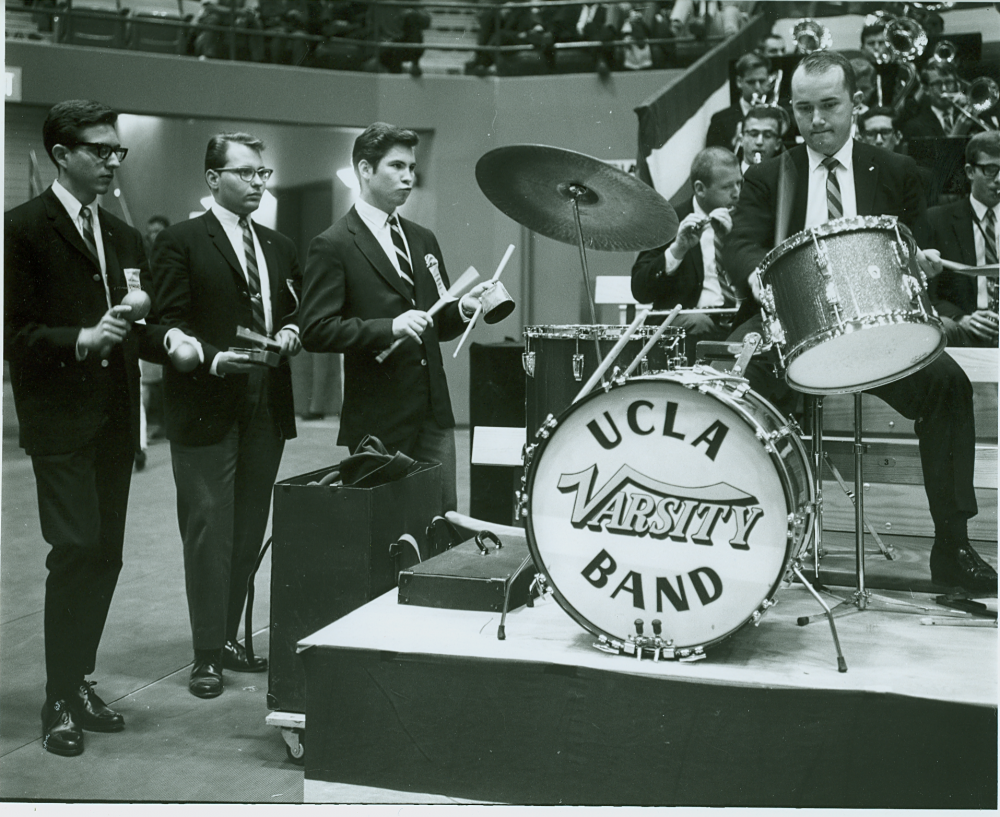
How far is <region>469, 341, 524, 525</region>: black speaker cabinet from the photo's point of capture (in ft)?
15.1

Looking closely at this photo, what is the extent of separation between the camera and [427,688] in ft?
8.36

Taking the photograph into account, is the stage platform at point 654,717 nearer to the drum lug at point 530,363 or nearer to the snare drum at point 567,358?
the snare drum at point 567,358

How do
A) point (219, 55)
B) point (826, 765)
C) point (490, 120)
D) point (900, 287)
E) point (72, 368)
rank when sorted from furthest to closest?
point (219, 55) < point (490, 120) < point (72, 368) < point (900, 287) < point (826, 765)

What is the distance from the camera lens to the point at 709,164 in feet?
13.7

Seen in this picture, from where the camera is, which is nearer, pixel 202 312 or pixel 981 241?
pixel 981 241

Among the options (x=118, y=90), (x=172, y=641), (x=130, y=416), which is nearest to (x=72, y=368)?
(x=130, y=416)

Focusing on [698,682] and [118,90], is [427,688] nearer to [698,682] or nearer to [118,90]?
[698,682]

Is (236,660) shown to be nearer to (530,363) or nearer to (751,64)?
(530,363)

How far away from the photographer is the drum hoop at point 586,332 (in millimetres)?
3152

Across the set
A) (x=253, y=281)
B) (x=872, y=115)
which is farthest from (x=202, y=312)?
(x=872, y=115)

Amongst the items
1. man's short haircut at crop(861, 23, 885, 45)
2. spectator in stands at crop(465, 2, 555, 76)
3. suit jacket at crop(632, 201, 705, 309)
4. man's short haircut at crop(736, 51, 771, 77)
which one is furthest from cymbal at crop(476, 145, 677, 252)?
man's short haircut at crop(861, 23, 885, 45)

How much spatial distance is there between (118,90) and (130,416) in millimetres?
1798

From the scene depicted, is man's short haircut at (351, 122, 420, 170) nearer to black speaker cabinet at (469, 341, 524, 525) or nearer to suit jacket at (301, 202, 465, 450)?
suit jacket at (301, 202, 465, 450)

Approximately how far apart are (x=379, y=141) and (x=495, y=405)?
1.44 m
